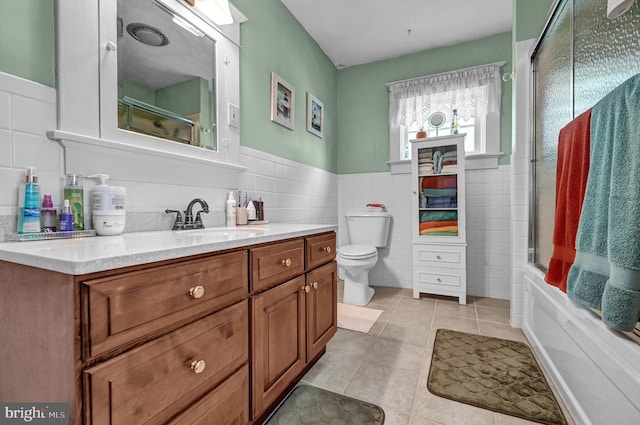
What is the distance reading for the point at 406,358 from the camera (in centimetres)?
169

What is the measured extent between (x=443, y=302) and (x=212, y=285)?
2.43 meters

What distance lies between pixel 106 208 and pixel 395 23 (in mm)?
2723

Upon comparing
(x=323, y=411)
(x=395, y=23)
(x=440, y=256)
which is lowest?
(x=323, y=411)

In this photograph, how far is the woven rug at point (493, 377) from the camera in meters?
1.27

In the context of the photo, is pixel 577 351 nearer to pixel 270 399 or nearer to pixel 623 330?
pixel 623 330

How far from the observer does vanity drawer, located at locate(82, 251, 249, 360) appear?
58 cm

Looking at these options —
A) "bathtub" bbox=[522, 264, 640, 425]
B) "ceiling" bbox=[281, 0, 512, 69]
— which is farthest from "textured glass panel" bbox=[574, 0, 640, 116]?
"ceiling" bbox=[281, 0, 512, 69]

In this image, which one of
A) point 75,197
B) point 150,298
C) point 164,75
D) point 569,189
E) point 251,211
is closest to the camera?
point 150,298

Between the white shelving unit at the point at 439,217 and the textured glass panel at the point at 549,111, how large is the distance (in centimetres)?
70

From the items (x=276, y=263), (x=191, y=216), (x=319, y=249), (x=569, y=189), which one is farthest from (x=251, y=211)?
(x=569, y=189)

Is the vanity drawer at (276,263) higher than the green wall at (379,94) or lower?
lower

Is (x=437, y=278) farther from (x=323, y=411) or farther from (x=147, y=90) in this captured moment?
(x=147, y=90)

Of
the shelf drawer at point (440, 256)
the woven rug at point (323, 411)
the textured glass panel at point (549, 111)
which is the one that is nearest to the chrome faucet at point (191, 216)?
the woven rug at point (323, 411)

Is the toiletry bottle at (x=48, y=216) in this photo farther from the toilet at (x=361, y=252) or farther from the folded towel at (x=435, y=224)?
the folded towel at (x=435, y=224)
